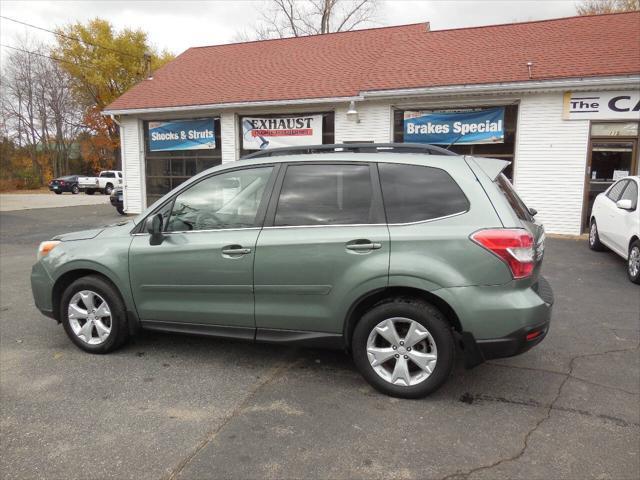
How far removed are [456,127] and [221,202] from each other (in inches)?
397

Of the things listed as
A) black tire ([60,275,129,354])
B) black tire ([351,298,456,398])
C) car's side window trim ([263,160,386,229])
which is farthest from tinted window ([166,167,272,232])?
black tire ([351,298,456,398])

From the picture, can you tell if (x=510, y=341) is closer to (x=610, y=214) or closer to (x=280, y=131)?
(x=610, y=214)

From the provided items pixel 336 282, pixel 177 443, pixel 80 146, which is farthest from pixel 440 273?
pixel 80 146

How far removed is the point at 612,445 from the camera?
2.86 metres

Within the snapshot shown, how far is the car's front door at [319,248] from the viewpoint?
3420 mm

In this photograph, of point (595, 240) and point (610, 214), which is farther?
point (595, 240)

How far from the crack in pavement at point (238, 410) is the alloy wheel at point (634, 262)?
5415mm

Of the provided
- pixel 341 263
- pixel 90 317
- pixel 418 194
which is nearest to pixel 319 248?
pixel 341 263

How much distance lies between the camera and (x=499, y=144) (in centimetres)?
1252

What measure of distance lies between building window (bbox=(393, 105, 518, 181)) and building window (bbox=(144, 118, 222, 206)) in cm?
571

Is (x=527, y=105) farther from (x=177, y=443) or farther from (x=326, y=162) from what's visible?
(x=177, y=443)

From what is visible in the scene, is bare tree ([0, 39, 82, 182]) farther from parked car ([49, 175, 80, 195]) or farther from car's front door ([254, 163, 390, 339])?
car's front door ([254, 163, 390, 339])

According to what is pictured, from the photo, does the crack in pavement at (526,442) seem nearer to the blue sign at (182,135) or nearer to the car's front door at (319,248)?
the car's front door at (319,248)

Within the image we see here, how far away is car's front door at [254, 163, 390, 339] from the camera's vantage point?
3.42 metres
